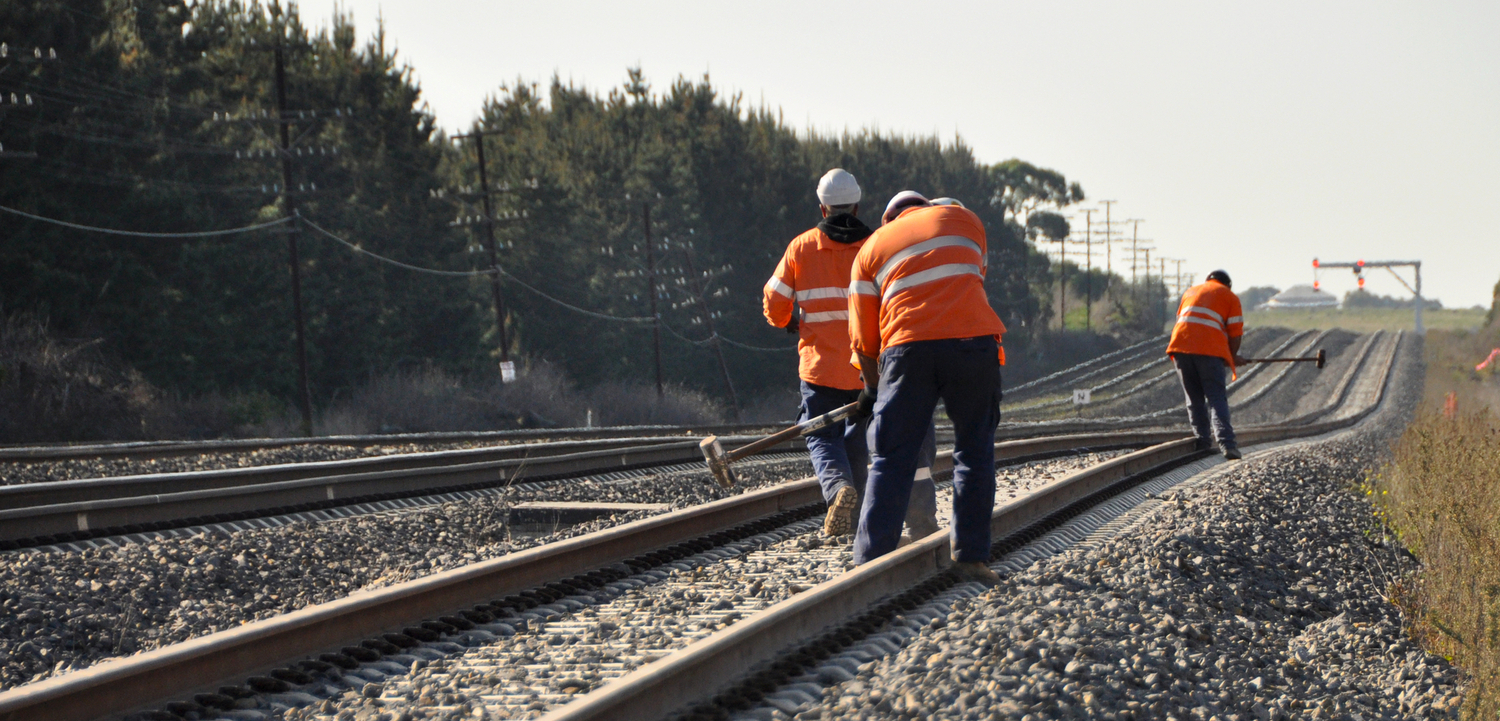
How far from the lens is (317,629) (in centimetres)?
438

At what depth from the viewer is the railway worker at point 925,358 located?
5.49 metres

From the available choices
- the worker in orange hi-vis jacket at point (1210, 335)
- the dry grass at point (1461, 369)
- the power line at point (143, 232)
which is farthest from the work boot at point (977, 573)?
the dry grass at point (1461, 369)

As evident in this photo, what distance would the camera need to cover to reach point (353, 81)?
43.6 meters

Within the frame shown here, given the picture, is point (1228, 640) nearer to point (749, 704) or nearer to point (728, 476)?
point (749, 704)

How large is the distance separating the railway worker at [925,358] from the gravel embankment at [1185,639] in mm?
545

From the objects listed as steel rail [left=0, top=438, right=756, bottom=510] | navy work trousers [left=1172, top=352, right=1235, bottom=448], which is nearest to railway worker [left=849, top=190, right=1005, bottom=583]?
steel rail [left=0, top=438, right=756, bottom=510]

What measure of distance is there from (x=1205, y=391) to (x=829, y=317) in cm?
838

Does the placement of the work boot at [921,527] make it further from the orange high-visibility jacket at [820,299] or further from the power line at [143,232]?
the power line at [143,232]

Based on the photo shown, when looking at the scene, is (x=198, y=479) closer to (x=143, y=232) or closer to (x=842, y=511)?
(x=842, y=511)

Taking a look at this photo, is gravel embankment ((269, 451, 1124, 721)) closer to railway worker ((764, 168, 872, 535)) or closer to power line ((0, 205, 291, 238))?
railway worker ((764, 168, 872, 535))

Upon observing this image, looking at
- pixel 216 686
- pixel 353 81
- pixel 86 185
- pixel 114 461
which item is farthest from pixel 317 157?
pixel 216 686

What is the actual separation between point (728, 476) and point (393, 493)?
11.3 feet

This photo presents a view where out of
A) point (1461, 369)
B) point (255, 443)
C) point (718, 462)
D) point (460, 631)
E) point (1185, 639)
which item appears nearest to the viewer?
point (460, 631)

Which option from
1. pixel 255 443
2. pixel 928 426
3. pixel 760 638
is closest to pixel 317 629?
pixel 760 638
